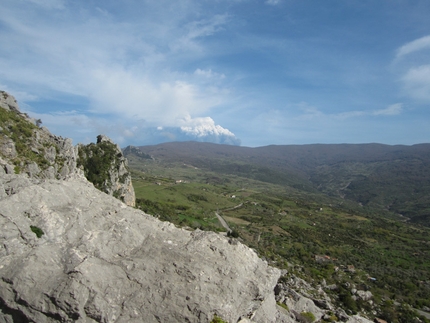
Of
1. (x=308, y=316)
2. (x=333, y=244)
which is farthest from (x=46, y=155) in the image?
(x=333, y=244)

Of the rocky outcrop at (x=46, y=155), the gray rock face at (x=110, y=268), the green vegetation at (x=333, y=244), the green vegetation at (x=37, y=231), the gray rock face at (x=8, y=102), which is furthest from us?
the green vegetation at (x=333, y=244)

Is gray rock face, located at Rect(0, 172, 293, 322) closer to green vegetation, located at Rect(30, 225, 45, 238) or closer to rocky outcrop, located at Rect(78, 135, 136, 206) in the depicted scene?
green vegetation, located at Rect(30, 225, 45, 238)

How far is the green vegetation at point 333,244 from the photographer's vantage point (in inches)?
2130

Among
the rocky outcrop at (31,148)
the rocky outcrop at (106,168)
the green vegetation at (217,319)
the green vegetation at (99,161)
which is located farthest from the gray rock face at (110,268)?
the rocky outcrop at (106,168)

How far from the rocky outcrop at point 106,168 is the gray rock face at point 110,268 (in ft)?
163

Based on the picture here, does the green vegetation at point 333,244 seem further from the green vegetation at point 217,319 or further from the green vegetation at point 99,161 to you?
the green vegetation at point 99,161

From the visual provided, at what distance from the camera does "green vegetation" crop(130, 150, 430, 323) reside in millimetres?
54094

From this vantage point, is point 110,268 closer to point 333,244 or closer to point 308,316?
point 308,316

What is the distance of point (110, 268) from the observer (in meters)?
12.5

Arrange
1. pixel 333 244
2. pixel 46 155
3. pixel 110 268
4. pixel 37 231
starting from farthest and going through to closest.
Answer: pixel 333 244 < pixel 46 155 < pixel 37 231 < pixel 110 268

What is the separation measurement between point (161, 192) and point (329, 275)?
86.6 m

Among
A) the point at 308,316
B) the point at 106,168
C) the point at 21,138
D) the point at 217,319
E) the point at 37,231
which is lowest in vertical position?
the point at 308,316

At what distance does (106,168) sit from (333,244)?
274 ft

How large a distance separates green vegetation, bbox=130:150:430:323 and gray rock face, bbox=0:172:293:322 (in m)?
16.3
